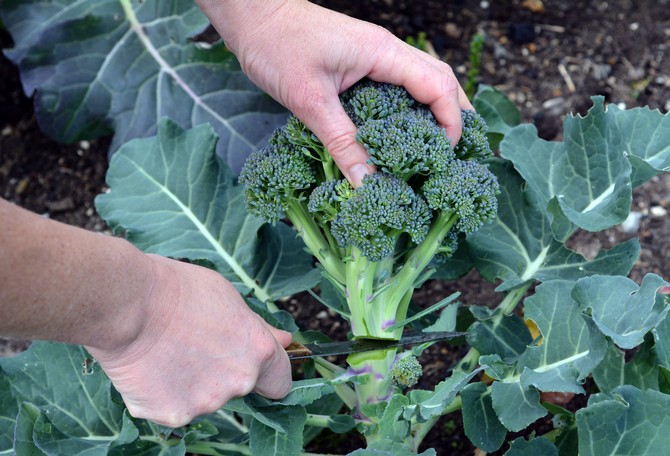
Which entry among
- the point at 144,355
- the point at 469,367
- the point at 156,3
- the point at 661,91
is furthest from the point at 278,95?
the point at 661,91

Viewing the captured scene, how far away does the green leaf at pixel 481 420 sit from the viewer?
1985 mm

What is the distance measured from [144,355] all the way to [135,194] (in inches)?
39.2

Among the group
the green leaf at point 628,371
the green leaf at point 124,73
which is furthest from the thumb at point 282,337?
the green leaf at point 124,73

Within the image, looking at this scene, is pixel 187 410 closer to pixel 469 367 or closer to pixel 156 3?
pixel 469 367

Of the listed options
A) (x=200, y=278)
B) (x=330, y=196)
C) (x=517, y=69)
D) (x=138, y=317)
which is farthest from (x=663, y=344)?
(x=517, y=69)

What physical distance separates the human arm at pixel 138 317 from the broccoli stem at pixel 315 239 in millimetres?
351

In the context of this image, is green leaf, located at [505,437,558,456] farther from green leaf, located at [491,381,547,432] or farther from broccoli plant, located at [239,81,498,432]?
broccoli plant, located at [239,81,498,432]

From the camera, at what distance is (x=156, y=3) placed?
305 cm

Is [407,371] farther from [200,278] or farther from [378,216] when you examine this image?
[200,278]

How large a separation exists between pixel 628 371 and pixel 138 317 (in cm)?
135

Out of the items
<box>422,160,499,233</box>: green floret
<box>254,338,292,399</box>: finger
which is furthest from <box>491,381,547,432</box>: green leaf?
<box>254,338,292,399</box>: finger

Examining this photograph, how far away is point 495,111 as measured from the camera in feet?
8.26

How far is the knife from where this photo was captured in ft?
6.30

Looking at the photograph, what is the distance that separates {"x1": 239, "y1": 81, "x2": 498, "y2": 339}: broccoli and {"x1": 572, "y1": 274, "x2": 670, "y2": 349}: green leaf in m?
0.31
